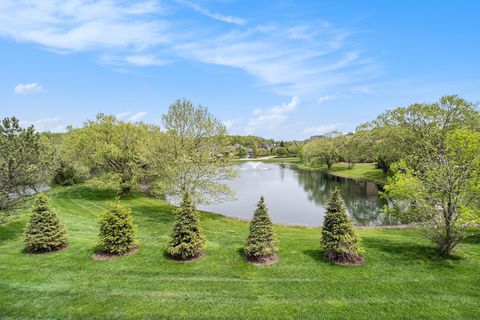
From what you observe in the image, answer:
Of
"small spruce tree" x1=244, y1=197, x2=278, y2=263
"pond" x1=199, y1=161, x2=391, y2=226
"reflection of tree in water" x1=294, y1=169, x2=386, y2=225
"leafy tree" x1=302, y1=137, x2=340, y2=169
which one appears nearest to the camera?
"small spruce tree" x1=244, y1=197, x2=278, y2=263

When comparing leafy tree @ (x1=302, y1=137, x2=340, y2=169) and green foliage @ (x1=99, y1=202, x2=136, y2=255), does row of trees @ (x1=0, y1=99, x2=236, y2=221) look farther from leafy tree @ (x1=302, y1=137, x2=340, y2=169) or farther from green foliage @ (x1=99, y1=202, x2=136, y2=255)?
leafy tree @ (x1=302, y1=137, x2=340, y2=169)

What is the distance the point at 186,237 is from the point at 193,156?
10232 mm

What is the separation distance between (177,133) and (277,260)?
14.2 m

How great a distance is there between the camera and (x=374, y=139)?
52969 millimetres

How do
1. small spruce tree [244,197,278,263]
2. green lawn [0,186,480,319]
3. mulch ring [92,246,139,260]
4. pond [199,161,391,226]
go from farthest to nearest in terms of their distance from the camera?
pond [199,161,391,226] < mulch ring [92,246,139,260] < small spruce tree [244,197,278,263] < green lawn [0,186,480,319]

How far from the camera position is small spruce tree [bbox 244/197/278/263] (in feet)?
39.7

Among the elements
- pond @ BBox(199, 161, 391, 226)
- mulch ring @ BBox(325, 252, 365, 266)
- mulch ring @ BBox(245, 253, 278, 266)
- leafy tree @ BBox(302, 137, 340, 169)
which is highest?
leafy tree @ BBox(302, 137, 340, 169)

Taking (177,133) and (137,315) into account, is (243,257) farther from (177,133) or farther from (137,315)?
(177,133)

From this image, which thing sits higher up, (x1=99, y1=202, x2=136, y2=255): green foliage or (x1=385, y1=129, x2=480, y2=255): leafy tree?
(x1=385, y1=129, x2=480, y2=255): leafy tree

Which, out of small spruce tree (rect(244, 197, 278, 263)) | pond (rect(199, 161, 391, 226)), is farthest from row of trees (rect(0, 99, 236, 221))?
small spruce tree (rect(244, 197, 278, 263))

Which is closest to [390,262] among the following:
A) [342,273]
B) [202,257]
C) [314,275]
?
[342,273]

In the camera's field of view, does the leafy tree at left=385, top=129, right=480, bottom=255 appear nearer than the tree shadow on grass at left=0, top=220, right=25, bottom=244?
Yes

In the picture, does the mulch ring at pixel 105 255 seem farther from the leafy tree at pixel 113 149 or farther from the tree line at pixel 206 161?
the leafy tree at pixel 113 149

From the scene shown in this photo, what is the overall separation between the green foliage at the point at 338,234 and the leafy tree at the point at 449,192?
3.38 metres
